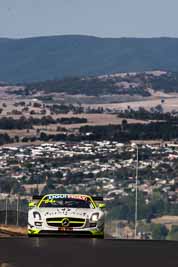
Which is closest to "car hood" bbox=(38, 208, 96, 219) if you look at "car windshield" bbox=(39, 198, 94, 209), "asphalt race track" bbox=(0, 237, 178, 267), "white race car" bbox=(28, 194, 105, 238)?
"white race car" bbox=(28, 194, 105, 238)

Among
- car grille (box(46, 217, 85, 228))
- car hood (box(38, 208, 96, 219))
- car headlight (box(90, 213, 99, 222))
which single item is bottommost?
car grille (box(46, 217, 85, 228))

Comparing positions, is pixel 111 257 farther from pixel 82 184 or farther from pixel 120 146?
pixel 120 146

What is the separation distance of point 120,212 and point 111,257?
85.9ft

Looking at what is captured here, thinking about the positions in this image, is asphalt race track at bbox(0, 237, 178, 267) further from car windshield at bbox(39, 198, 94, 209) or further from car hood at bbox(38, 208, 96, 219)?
car windshield at bbox(39, 198, 94, 209)

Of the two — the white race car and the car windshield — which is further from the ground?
the car windshield

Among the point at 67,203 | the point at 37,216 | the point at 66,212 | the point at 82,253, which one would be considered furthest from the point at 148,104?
the point at 82,253

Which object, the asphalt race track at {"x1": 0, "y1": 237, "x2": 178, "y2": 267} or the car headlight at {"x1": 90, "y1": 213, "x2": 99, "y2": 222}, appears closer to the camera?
the asphalt race track at {"x1": 0, "y1": 237, "x2": 178, "y2": 267}

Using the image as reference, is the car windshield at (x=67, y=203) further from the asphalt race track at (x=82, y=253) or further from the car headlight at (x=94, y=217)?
the asphalt race track at (x=82, y=253)

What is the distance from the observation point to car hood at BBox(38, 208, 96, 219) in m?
27.4

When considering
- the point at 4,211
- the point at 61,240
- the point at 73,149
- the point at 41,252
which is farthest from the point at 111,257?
the point at 73,149

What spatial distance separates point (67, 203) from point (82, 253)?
23.1 ft

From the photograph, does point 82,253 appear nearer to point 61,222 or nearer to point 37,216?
point 61,222

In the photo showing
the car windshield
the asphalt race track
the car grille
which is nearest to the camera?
the asphalt race track

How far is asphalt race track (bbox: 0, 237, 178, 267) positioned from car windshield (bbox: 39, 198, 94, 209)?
189 cm
